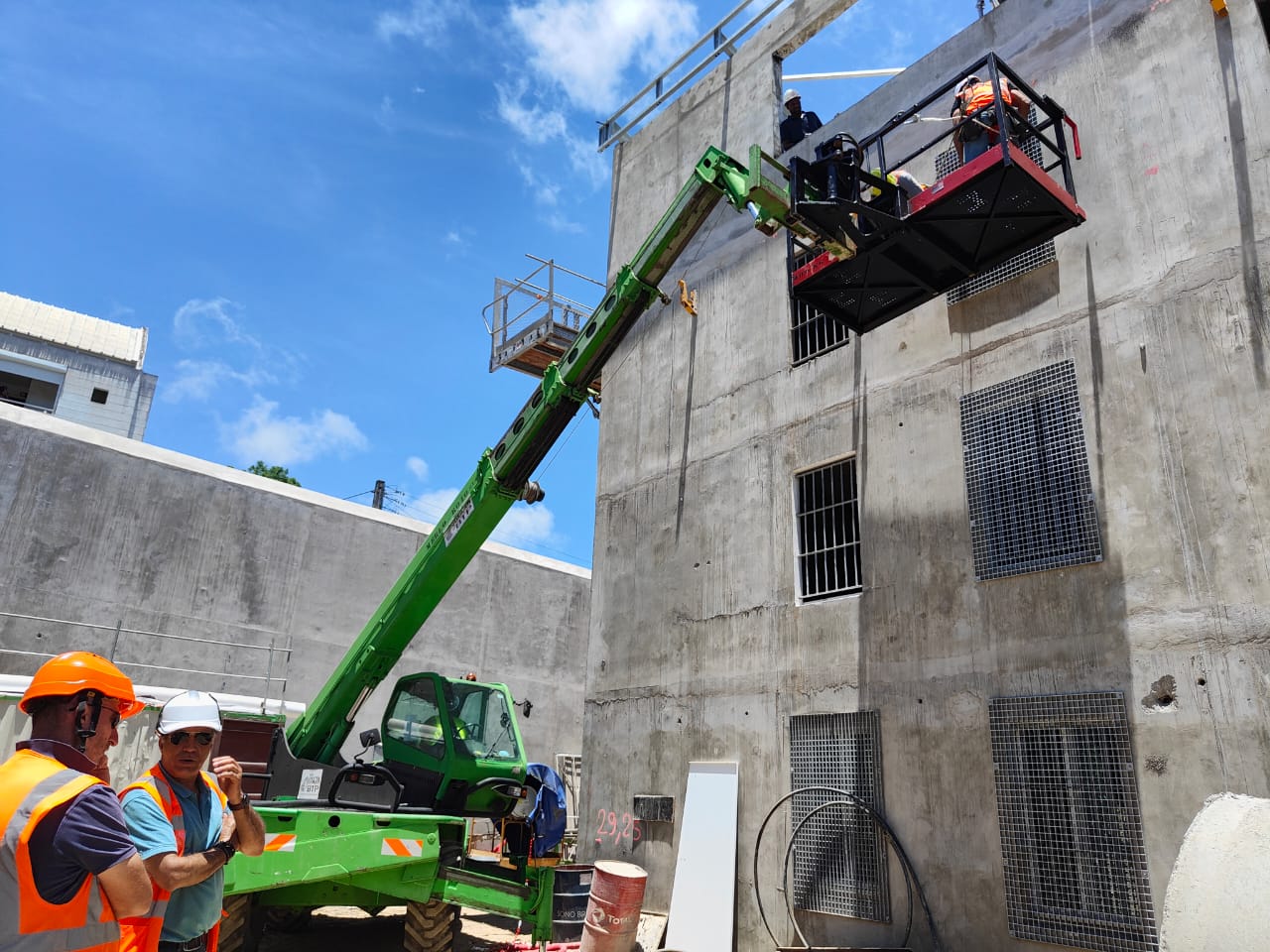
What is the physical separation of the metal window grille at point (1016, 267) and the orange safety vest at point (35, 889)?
8.57 meters

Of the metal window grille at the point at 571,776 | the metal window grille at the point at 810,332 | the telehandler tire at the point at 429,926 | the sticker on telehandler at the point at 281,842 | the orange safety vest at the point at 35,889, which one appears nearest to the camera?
the orange safety vest at the point at 35,889

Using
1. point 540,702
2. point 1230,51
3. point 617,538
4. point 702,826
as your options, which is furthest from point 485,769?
point 540,702

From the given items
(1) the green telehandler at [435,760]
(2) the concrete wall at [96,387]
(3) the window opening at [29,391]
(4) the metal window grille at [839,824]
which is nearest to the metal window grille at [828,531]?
(4) the metal window grille at [839,824]

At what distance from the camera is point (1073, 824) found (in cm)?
764

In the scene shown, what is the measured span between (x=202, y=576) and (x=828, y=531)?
1286 centimetres

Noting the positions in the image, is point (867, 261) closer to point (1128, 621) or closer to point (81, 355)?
point (1128, 621)

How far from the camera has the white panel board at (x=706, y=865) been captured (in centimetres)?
1004

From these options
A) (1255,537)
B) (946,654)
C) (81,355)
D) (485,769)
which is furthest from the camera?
(81,355)

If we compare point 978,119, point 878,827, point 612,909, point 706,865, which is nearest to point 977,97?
point 978,119

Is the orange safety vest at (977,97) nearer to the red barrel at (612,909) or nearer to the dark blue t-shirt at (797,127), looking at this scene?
the dark blue t-shirt at (797,127)

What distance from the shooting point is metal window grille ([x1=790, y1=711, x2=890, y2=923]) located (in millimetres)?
8898

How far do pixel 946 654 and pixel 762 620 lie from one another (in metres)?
2.56

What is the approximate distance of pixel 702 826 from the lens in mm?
10703

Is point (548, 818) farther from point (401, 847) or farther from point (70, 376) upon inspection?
point (70, 376)
